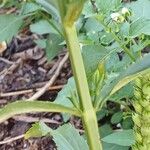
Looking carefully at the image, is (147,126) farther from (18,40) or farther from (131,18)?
(18,40)

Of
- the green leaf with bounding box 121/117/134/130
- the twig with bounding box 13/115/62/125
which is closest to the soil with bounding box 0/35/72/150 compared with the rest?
the twig with bounding box 13/115/62/125

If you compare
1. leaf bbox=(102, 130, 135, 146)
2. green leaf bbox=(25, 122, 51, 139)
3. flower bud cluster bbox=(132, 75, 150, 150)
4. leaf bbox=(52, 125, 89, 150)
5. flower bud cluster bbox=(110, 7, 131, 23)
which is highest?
flower bud cluster bbox=(110, 7, 131, 23)

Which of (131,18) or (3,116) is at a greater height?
(131,18)

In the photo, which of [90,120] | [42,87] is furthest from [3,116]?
[42,87]

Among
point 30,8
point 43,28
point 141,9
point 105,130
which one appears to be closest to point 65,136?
point 141,9

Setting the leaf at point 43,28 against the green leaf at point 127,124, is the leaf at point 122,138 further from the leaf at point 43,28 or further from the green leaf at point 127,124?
the leaf at point 43,28

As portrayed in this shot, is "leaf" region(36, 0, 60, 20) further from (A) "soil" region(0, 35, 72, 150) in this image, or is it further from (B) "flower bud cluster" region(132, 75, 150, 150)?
(A) "soil" region(0, 35, 72, 150)

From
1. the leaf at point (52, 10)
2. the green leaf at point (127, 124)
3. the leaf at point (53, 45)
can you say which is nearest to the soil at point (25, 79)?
the leaf at point (53, 45)

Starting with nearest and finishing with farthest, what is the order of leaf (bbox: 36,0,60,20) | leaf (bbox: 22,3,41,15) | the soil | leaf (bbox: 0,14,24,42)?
leaf (bbox: 36,0,60,20) → leaf (bbox: 22,3,41,15) → leaf (bbox: 0,14,24,42) → the soil
